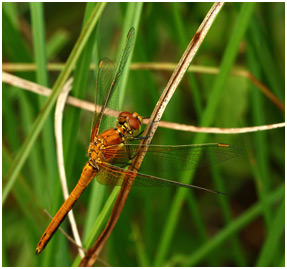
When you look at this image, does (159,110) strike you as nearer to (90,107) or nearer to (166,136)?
(90,107)

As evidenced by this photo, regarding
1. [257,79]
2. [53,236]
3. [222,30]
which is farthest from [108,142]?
[222,30]

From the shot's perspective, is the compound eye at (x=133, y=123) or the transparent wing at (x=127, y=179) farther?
the compound eye at (x=133, y=123)

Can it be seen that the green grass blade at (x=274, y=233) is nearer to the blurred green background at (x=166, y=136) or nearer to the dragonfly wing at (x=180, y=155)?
the blurred green background at (x=166, y=136)

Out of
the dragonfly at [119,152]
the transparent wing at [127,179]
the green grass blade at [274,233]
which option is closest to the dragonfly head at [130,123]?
the dragonfly at [119,152]

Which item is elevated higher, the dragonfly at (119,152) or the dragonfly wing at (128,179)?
the dragonfly at (119,152)

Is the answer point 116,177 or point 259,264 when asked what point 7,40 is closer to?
point 116,177

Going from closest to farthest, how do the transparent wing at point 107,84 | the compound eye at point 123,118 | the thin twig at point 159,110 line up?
1. the thin twig at point 159,110
2. the transparent wing at point 107,84
3. the compound eye at point 123,118
